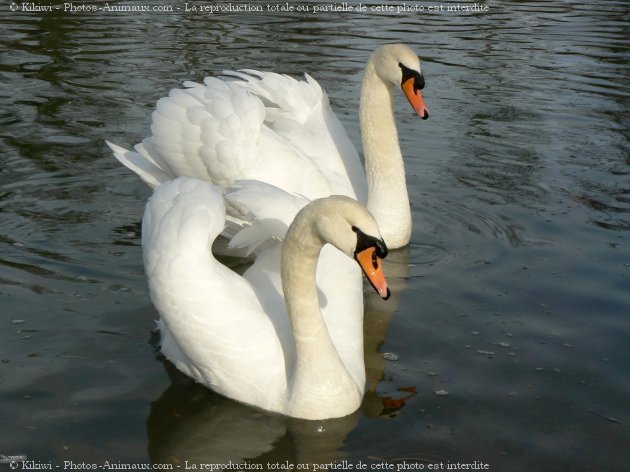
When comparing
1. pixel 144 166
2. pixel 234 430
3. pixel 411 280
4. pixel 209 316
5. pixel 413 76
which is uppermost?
pixel 413 76

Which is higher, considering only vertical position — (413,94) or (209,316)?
(413,94)

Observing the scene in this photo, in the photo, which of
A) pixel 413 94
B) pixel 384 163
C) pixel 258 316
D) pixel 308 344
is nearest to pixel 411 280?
pixel 384 163

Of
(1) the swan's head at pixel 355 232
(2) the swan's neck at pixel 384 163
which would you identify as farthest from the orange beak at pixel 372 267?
(2) the swan's neck at pixel 384 163

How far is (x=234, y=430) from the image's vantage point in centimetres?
583

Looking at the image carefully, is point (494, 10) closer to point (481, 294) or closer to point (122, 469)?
point (481, 294)

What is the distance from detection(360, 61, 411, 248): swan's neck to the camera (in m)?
8.52

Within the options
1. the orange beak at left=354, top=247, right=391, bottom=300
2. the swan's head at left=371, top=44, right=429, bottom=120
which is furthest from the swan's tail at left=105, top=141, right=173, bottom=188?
the orange beak at left=354, top=247, right=391, bottom=300

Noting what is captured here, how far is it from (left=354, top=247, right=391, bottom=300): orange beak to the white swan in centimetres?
258

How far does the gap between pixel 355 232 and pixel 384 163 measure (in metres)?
3.36

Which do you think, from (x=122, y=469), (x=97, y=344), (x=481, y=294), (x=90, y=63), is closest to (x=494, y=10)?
(x=90, y=63)

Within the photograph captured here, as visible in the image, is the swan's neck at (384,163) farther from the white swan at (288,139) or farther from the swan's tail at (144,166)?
the swan's tail at (144,166)

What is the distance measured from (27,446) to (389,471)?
1810 millimetres

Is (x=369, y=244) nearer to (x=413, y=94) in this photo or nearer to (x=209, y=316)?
(x=209, y=316)

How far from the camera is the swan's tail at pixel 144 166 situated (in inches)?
347
